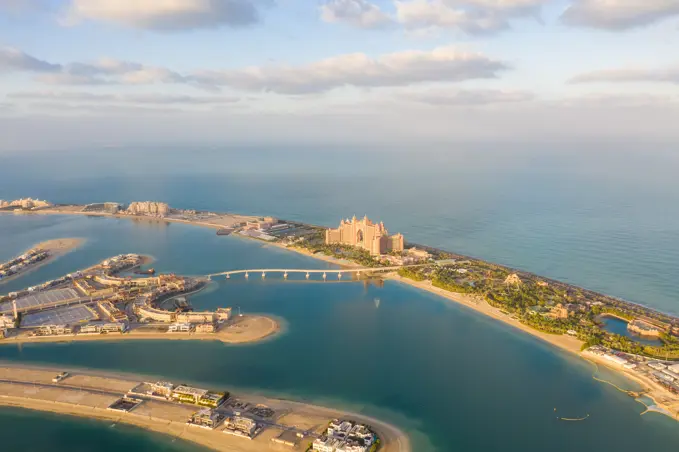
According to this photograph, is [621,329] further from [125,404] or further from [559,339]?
[125,404]

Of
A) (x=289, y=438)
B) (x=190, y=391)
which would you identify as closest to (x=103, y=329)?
(x=190, y=391)

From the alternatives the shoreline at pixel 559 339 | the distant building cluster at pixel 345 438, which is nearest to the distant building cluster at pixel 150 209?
the shoreline at pixel 559 339

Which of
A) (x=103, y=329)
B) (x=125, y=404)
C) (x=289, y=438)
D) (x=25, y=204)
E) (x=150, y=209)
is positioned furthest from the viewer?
(x=25, y=204)

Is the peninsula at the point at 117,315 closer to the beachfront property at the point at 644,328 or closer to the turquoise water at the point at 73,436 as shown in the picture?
the turquoise water at the point at 73,436

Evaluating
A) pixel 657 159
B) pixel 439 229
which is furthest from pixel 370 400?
pixel 657 159

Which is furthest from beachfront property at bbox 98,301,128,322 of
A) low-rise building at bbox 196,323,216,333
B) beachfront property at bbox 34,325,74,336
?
low-rise building at bbox 196,323,216,333

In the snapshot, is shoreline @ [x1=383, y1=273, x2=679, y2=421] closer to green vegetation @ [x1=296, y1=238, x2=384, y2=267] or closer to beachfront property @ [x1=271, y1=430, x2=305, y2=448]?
green vegetation @ [x1=296, y1=238, x2=384, y2=267]
